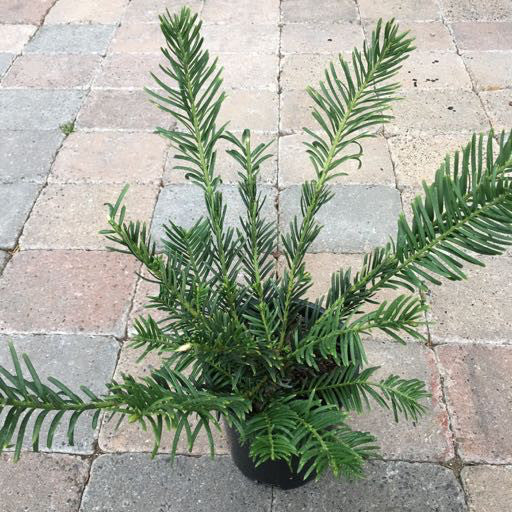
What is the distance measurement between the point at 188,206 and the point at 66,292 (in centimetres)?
72

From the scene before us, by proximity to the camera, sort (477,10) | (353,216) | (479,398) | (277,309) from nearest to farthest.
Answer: (277,309)
(479,398)
(353,216)
(477,10)

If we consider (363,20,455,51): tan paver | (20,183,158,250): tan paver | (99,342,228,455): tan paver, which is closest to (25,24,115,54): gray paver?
(20,183,158,250): tan paver

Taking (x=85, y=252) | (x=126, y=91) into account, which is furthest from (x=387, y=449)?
(x=126, y=91)

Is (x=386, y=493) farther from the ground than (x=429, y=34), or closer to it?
closer to it

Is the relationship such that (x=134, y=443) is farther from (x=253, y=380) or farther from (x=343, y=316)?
(x=343, y=316)

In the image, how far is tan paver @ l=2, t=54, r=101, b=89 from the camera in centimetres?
385

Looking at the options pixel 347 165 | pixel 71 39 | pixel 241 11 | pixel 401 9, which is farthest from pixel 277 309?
pixel 401 9

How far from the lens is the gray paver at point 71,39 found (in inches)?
164

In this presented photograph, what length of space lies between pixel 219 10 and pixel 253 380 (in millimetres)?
3664

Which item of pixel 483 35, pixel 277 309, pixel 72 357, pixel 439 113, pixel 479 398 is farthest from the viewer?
pixel 483 35

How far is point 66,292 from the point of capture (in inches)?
103

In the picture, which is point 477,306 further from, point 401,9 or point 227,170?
point 401,9

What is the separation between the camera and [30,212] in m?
3.00

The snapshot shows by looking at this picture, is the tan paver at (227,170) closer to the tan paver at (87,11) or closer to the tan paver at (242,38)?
the tan paver at (242,38)
